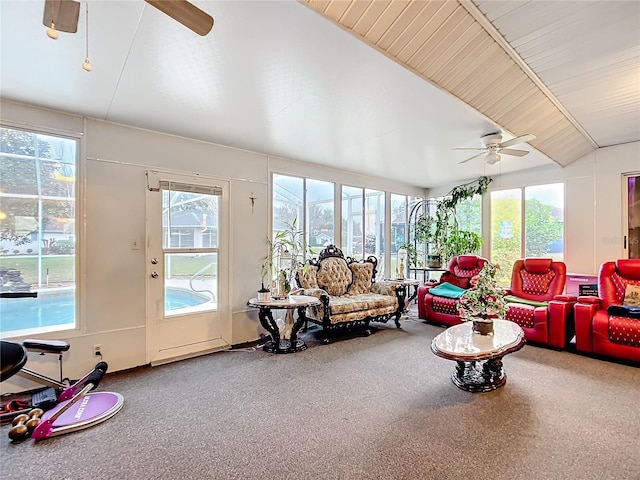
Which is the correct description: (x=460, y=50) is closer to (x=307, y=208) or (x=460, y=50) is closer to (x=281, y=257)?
(x=281, y=257)

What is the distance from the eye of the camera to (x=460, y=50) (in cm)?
226

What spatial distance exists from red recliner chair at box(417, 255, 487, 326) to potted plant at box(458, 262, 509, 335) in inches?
72.1

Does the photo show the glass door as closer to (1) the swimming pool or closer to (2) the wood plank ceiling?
(1) the swimming pool

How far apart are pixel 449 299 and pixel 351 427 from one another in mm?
3283

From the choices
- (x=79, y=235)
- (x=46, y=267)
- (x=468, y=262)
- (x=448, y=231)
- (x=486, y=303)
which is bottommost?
(x=486, y=303)

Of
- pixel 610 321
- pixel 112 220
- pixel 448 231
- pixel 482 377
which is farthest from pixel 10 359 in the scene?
pixel 448 231

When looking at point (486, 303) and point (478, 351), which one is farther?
point (486, 303)

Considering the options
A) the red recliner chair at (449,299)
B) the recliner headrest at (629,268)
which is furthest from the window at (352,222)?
the recliner headrest at (629,268)

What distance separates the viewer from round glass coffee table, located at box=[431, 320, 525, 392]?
2.57 meters

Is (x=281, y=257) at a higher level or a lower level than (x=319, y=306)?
higher

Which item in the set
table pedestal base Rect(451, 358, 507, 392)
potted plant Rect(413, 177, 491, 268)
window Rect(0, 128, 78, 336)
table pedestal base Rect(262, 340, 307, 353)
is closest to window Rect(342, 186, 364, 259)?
potted plant Rect(413, 177, 491, 268)

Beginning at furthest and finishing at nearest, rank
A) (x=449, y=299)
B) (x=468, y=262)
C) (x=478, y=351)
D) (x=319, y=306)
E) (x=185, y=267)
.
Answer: (x=468, y=262) → (x=449, y=299) → (x=319, y=306) → (x=185, y=267) → (x=478, y=351)

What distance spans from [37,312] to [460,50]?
433 cm

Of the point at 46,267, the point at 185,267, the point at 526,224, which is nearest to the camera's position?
the point at 46,267
